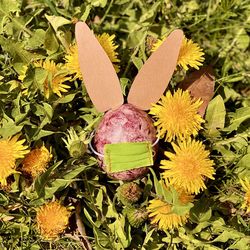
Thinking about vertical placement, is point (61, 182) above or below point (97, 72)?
below

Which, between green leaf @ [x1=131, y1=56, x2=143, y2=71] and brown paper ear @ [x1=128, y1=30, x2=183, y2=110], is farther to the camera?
green leaf @ [x1=131, y1=56, x2=143, y2=71]

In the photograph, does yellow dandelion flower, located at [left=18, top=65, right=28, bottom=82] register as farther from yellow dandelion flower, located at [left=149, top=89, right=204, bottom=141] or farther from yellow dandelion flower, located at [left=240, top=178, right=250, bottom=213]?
yellow dandelion flower, located at [left=240, top=178, right=250, bottom=213]

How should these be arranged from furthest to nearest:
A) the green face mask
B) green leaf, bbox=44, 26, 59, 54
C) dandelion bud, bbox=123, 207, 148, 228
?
green leaf, bbox=44, 26, 59, 54 < dandelion bud, bbox=123, 207, 148, 228 < the green face mask

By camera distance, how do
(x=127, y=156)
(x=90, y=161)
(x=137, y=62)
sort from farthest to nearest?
(x=137, y=62) < (x=90, y=161) < (x=127, y=156)

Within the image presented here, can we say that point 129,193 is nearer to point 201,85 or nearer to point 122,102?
point 122,102

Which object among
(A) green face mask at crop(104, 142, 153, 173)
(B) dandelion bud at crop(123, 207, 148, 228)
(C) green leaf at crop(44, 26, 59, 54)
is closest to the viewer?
(A) green face mask at crop(104, 142, 153, 173)

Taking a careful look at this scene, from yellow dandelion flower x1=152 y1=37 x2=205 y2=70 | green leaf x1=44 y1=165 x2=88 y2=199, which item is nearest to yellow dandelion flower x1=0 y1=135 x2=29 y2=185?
green leaf x1=44 y1=165 x2=88 y2=199

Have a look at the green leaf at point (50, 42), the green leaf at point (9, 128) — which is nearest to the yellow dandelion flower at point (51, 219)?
the green leaf at point (9, 128)

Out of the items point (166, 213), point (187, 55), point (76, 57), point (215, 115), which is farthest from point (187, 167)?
point (76, 57)
